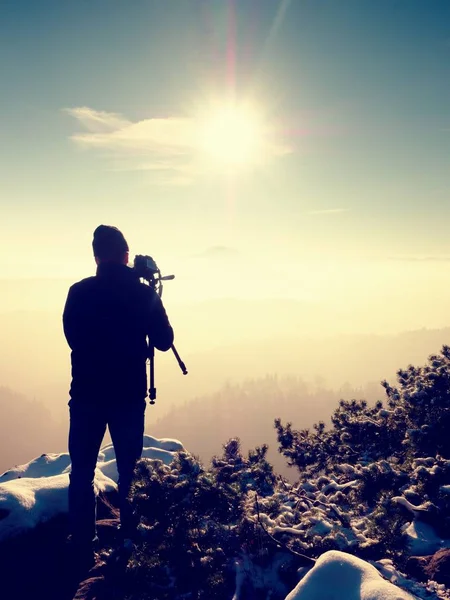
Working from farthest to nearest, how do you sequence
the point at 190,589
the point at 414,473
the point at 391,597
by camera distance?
the point at 414,473 < the point at 190,589 < the point at 391,597

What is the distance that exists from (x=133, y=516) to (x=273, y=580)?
1916mm

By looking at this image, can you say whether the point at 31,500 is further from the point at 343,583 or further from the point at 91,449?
the point at 343,583

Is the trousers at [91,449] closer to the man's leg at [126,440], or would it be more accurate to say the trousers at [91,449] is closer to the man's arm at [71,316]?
the man's leg at [126,440]

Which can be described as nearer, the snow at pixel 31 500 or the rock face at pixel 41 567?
the rock face at pixel 41 567

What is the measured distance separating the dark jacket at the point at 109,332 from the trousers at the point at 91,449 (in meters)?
0.18

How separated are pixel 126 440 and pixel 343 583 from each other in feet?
11.1

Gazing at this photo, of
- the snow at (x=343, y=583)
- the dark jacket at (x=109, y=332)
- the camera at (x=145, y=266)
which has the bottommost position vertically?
the snow at (x=343, y=583)

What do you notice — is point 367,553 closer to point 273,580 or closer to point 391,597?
point 273,580

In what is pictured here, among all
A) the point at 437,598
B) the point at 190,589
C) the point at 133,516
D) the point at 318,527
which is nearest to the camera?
the point at 437,598

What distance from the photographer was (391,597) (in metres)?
3.00

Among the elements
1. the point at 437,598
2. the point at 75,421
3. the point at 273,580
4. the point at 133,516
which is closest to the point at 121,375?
the point at 75,421

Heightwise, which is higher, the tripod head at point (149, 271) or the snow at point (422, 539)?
the tripod head at point (149, 271)

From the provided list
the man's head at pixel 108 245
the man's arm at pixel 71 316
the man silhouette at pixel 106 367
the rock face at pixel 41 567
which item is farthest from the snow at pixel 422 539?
the man's head at pixel 108 245

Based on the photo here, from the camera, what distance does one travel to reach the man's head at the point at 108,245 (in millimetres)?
5730
